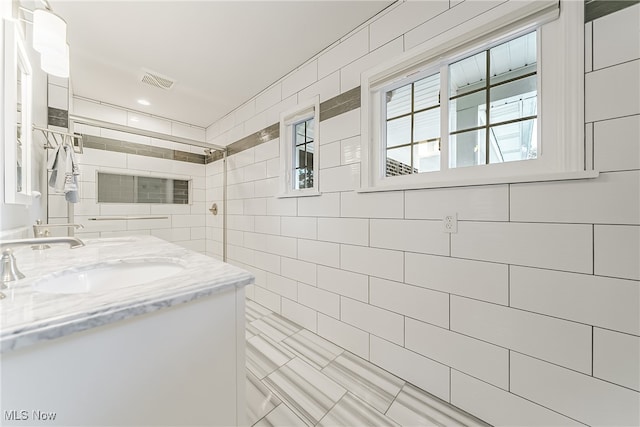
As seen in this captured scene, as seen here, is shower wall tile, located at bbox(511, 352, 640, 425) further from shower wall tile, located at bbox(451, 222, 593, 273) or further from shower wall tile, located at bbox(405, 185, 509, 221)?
shower wall tile, located at bbox(405, 185, 509, 221)

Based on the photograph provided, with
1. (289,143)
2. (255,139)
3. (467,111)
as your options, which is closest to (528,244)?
(467,111)

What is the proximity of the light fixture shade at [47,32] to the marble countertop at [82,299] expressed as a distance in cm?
92

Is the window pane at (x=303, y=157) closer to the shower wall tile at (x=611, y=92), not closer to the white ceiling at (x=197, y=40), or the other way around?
the white ceiling at (x=197, y=40)

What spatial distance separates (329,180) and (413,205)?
27.1 inches

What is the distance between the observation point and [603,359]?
911 mm

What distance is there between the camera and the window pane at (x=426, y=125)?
1421mm

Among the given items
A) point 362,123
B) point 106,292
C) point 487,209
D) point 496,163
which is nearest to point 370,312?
point 487,209

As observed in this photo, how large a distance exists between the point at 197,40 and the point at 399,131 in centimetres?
169

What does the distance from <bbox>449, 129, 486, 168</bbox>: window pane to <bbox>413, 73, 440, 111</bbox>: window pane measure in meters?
0.28

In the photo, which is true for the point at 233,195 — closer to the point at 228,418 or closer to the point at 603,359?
the point at 228,418

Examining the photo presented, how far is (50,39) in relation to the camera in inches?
39.5

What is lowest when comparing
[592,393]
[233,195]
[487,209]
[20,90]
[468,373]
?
[468,373]

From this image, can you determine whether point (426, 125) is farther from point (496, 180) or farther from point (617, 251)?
point (617, 251)

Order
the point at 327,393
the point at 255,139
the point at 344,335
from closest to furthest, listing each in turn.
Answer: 1. the point at 327,393
2. the point at 344,335
3. the point at 255,139
